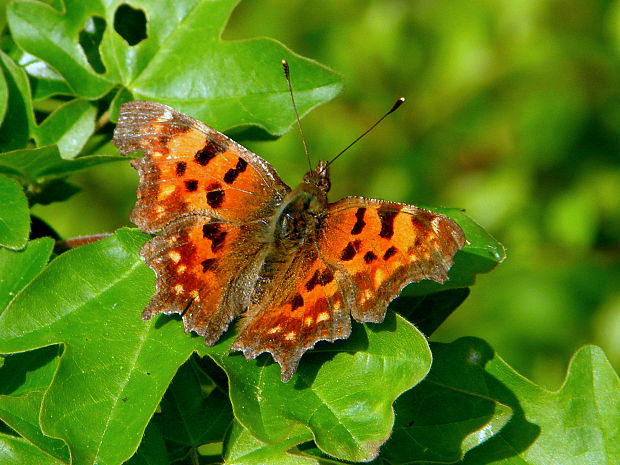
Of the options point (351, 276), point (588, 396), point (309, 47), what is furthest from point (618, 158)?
point (351, 276)

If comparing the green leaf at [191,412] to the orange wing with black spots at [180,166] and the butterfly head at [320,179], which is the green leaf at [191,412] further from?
the butterfly head at [320,179]

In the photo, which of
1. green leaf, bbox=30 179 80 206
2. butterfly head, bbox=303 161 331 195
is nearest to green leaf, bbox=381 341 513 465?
butterfly head, bbox=303 161 331 195

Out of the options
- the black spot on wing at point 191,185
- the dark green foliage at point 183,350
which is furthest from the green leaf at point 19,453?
the black spot on wing at point 191,185

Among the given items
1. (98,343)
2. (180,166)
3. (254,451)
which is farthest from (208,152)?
(254,451)

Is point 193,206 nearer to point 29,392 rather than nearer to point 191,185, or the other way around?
point 191,185

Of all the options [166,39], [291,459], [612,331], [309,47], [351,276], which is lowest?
[612,331]

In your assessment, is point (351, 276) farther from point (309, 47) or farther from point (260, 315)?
point (309, 47)
